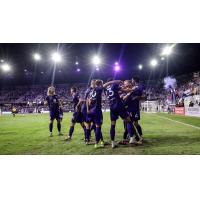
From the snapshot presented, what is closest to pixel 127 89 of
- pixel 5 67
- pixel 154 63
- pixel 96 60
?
pixel 96 60

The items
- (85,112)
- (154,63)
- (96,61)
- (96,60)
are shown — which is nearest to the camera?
(85,112)

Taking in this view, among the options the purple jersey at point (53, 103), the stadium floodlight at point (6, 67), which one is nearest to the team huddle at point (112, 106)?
the purple jersey at point (53, 103)

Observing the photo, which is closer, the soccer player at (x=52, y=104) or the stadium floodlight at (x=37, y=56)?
the soccer player at (x=52, y=104)

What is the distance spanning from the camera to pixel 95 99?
5.92 m

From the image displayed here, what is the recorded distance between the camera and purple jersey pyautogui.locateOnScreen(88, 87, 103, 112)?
19.3 ft

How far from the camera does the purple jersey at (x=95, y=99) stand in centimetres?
588

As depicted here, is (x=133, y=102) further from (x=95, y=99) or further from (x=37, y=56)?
(x=37, y=56)

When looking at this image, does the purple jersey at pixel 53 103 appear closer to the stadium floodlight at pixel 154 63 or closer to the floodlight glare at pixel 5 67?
the stadium floodlight at pixel 154 63
